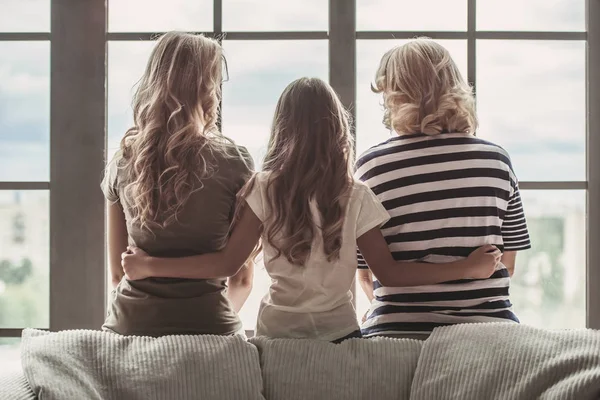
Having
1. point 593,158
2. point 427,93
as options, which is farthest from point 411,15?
point 593,158

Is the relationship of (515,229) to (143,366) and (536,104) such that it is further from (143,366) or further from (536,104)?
(143,366)

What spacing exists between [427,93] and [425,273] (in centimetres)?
48

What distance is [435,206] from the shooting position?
1754mm

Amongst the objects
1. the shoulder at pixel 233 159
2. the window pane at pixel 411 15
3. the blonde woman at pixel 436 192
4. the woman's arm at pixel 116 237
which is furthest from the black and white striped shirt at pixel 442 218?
the woman's arm at pixel 116 237

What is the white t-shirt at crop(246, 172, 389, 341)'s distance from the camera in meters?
1.69

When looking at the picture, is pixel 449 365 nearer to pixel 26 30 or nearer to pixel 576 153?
pixel 576 153

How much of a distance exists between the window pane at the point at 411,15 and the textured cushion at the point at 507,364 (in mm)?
1072

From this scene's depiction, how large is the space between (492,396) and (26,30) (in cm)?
183

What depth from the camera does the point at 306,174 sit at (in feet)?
5.45

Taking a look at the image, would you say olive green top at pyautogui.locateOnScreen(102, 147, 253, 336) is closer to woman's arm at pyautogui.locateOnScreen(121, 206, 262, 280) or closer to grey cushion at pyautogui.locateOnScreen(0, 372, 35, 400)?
woman's arm at pyautogui.locateOnScreen(121, 206, 262, 280)

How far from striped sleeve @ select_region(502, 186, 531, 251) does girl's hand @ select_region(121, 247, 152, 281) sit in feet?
3.25

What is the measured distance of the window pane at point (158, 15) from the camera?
2230 millimetres

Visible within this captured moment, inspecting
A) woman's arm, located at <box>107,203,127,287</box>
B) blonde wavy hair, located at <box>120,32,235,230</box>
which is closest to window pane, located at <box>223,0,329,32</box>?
blonde wavy hair, located at <box>120,32,235,230</box>

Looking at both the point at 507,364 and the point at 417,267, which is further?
the point at 417,267
